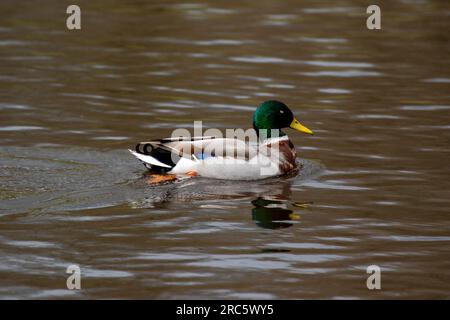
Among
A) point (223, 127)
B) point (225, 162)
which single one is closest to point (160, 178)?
point (225, 162)

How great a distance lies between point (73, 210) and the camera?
10.4 m

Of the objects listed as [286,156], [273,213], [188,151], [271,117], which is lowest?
[273,213]

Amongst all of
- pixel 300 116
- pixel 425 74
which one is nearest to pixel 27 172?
pixel 300 116

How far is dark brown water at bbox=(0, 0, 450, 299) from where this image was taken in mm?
8773

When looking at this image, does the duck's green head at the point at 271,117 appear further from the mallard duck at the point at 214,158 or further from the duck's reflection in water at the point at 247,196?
the duck's reflection in water at the point at 247,196

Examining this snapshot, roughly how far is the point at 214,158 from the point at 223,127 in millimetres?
2245

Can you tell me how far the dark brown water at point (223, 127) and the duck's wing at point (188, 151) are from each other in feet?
0.87

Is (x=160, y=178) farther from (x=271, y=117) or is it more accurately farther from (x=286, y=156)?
(x=271, y=117)

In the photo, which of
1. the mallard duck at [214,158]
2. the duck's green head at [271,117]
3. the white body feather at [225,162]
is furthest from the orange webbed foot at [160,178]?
the duck's green head at [271,117]

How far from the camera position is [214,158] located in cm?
1202

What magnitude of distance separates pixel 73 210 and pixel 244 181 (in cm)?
236
